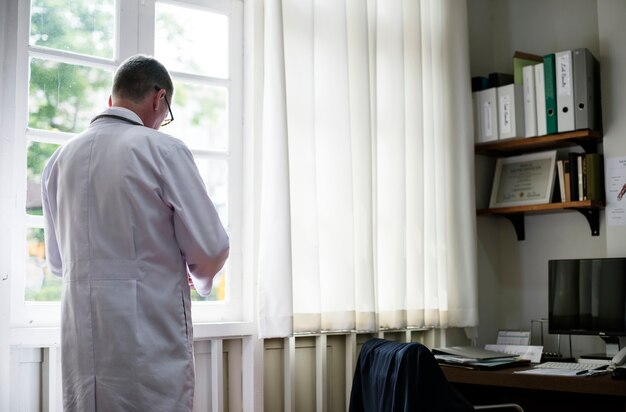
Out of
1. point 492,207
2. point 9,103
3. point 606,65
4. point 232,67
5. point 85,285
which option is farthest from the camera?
point 492,207

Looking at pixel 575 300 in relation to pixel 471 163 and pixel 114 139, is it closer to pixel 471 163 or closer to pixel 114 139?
pixel 471 163

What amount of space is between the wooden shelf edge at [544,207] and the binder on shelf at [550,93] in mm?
365

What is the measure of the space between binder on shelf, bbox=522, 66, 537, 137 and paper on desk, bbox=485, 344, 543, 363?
3.46 ft

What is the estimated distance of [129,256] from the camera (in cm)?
198

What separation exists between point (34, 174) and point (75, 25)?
0.58 metres

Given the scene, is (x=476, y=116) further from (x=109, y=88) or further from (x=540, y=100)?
(x=109, y=88)

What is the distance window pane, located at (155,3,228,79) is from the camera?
307 centimetres


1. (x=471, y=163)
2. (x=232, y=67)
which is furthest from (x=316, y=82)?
(x=471, y=163)

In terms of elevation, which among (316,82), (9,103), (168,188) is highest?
(316,82)

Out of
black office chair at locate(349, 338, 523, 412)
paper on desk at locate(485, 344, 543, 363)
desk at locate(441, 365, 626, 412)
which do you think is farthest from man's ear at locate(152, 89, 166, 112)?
paper on desk at locate(485, 344, 543, 363)

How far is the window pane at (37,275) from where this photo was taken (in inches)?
103

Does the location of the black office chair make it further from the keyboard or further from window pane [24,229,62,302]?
window pane [24,229,62,302]

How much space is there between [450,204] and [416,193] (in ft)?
0.81

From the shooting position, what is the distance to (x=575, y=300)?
11.6 feet
